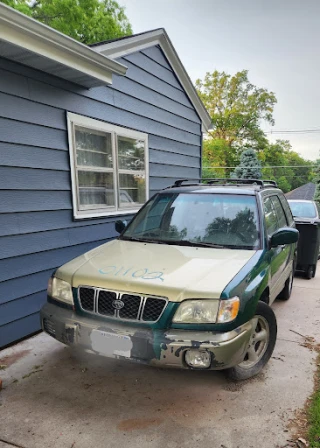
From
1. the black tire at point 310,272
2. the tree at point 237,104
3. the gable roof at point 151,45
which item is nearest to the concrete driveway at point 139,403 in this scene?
the black tire at point 310,272

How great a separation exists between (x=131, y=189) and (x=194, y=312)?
11.5 feet

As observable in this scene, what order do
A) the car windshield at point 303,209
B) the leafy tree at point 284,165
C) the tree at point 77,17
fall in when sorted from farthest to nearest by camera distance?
the leafy tree at point 284,165 < the tree at point 77,17 < the car windshield at point 303,209

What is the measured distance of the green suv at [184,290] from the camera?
2053 mm

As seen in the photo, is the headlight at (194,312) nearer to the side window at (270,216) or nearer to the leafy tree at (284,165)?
the side window at (270,216)

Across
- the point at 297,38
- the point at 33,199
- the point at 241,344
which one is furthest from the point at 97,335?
the point at 297,38

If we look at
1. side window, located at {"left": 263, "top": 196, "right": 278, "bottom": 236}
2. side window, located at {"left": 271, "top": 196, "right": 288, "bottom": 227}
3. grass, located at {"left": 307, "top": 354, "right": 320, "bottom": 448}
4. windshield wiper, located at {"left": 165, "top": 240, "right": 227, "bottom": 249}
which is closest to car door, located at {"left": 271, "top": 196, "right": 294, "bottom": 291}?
side window, located at {"left": 271, "top": 196, "right": 288, "bottom": 227}

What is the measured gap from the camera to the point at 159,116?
5723mm

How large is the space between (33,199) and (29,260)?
724 millimetres

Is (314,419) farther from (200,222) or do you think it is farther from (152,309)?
(200,222)

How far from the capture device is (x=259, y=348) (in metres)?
2.77

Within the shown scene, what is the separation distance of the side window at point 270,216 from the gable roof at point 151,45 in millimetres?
3152

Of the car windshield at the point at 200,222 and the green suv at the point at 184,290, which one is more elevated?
the car windshield at the point at 200,222

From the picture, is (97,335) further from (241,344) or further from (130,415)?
(241,344)

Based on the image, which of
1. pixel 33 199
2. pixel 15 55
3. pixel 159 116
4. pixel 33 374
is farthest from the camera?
pixel 159 116
